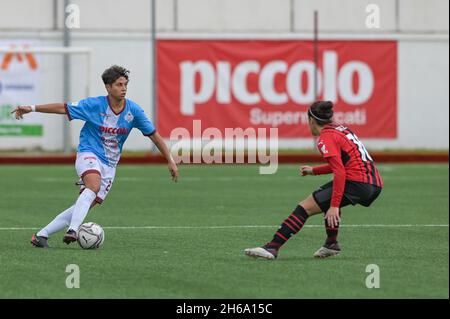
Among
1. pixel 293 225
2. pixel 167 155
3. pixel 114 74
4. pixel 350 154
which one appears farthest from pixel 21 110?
pixel 350 154

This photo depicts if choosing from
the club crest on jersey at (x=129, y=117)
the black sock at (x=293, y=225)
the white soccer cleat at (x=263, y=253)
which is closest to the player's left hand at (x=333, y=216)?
the black sock at (x=293, y=225)

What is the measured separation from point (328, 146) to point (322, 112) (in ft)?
1.18

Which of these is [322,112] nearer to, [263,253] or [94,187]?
[263,253]

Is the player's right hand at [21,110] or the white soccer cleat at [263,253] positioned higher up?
the player's right hand at [21,110]

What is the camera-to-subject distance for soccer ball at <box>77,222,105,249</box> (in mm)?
12828

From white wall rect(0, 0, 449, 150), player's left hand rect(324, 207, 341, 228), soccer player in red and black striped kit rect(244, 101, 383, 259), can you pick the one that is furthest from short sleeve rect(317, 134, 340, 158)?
white wall rect(0, 0, 449, 150)

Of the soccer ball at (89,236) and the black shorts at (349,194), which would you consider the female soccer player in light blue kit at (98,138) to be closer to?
the soccer ball at (89,236)

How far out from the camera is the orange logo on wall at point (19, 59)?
31547 mm

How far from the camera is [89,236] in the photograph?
42.1 ft

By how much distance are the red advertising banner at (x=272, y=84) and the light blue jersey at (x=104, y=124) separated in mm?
19778

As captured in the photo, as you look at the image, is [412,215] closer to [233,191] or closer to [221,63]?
[233,191]

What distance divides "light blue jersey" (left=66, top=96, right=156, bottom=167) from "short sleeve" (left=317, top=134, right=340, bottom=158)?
7.45 feet

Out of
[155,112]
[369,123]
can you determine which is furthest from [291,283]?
[369,123]

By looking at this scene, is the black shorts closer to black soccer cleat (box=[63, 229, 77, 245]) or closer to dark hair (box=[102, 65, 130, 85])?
dark hair (box=[102, 65, 130, 85])
